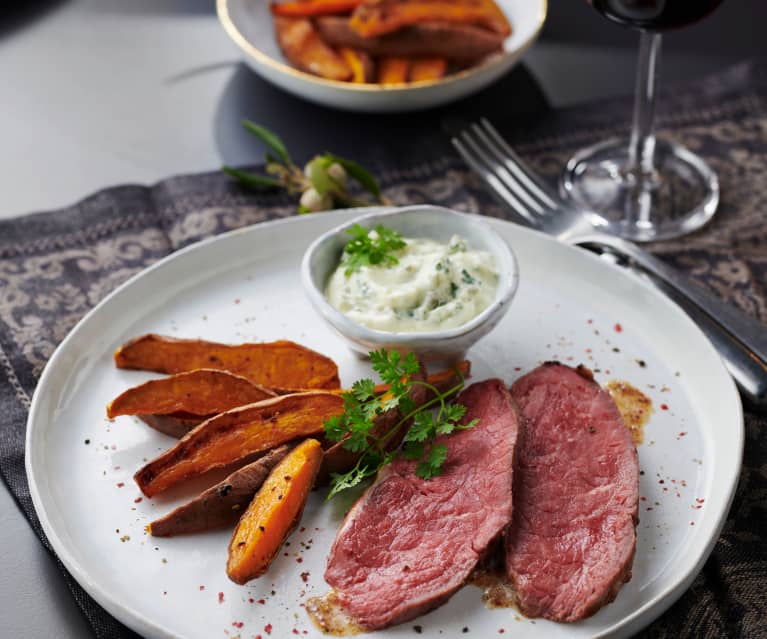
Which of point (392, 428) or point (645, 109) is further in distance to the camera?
point (645, 109)

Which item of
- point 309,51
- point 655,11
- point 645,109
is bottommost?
point 645,109

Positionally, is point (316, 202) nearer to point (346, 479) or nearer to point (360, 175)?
point (360, 175)

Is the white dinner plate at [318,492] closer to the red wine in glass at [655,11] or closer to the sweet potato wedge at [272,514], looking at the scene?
the sweet potato wedge at [272,514]

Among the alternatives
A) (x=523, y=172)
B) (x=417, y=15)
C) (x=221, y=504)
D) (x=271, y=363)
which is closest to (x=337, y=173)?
(x=523, y=172)

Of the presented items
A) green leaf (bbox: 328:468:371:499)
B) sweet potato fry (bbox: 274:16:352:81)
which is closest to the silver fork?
sweet potato fry (bbox: 274:16:352:81)

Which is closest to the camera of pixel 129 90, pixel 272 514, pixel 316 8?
pixel 272 514

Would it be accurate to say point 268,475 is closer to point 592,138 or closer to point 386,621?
point 386,621

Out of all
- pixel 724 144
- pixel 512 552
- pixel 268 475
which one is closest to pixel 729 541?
pixel 512 552

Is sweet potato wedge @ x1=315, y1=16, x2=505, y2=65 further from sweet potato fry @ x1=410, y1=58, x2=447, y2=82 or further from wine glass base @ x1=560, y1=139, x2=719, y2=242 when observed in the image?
wine glass base @ x1=560, y1=139, x2=719, y2=242

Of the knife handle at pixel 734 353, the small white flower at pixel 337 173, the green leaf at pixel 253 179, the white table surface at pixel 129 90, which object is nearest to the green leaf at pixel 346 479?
the knife handle at pixel 734 353
